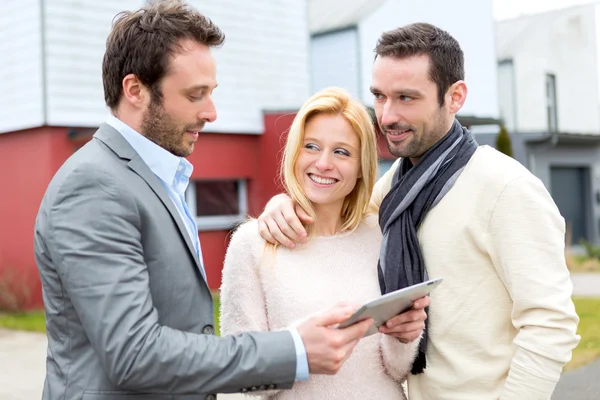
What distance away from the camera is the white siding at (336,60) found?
15.2m

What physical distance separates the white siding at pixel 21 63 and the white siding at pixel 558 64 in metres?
14.8

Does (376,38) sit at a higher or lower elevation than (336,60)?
higher

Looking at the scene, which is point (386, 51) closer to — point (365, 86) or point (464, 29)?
point (365, 86)

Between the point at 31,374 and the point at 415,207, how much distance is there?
5397 millimetres

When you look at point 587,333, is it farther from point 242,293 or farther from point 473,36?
point 473,36

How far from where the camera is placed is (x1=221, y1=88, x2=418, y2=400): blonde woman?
2533mm

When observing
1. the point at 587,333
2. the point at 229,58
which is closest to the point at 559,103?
the point at 229,58

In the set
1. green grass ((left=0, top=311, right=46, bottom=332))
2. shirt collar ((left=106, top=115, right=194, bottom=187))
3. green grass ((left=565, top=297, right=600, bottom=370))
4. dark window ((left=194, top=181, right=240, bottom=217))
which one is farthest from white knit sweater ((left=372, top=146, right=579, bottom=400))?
dark window ((left=194, top=181, right=240, bottom=217))

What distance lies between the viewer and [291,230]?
2.57 m

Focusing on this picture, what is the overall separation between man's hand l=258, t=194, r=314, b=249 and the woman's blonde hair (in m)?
0.04

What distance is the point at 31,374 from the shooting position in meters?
6.69

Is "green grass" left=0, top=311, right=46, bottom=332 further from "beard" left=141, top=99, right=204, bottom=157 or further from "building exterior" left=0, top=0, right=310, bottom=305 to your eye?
"beard" left=141, top=99, right=204, bottom=157

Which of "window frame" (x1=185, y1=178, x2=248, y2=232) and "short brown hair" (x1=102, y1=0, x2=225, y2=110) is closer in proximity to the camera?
"short brown hair" (x1=102, y1=0, x2=225, y2=110)

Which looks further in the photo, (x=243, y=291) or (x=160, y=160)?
(x=243, y=291)
